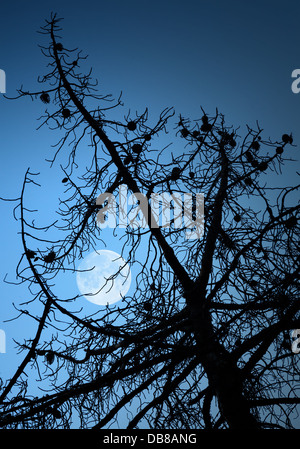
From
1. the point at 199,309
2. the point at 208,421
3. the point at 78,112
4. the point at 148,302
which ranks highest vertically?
the point at 78,112

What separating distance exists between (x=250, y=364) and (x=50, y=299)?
4.88ft

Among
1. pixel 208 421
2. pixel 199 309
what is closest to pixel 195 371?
pixel 208 421

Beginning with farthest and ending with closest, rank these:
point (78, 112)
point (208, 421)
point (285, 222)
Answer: point (78, 112), point (208, 421), point (285, 222)

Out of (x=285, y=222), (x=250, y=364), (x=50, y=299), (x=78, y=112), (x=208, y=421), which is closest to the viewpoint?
(x=50, y=299)

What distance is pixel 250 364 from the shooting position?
266 cm

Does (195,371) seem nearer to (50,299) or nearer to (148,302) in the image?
(148,302)

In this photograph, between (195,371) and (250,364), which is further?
(195,371)

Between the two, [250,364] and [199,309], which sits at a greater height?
[199,309]

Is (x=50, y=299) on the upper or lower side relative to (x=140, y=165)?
lower

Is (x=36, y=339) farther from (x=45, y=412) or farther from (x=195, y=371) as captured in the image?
(x=195, y=371)

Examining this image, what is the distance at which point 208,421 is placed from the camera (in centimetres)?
334

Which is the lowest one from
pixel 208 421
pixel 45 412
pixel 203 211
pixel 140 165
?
pixel 208 421

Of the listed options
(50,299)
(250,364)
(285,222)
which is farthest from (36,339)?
(285,222)

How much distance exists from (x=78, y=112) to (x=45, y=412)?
2633 mm
